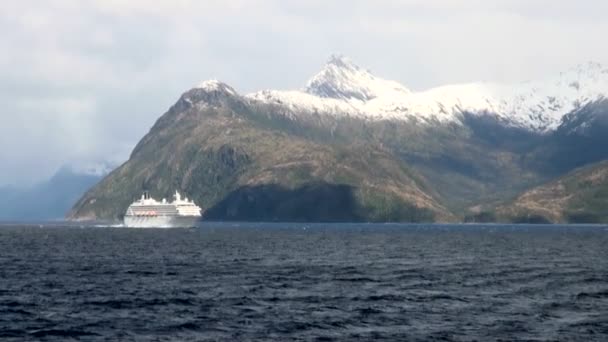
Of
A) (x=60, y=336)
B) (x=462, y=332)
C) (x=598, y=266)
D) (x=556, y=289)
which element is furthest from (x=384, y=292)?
(x=598, y=266)

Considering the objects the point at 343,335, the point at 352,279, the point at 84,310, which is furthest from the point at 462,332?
the point at 352,279

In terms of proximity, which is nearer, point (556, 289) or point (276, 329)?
point (276, 329)

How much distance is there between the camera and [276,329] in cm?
9188

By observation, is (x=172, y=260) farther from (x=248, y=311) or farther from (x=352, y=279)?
(x=248, y=311)

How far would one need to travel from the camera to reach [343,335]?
292ft

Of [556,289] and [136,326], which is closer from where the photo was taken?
[136,326]

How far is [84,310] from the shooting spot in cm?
10356

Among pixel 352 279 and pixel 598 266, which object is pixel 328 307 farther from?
pixel 598 266

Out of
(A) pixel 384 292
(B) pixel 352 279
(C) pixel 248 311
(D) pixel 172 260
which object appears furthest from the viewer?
(D) pixel 172 260

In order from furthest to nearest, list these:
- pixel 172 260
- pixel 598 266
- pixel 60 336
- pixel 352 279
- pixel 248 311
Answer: pixel 172 260, pixel 598 266, pixel 352 279, pixel 248 311, pixel 60 336

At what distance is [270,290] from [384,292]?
12.9 meters

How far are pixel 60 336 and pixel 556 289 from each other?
62570mm

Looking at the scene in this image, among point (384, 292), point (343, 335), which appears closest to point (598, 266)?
point (384, 292)

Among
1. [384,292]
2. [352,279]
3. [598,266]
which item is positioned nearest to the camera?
[384,292]
